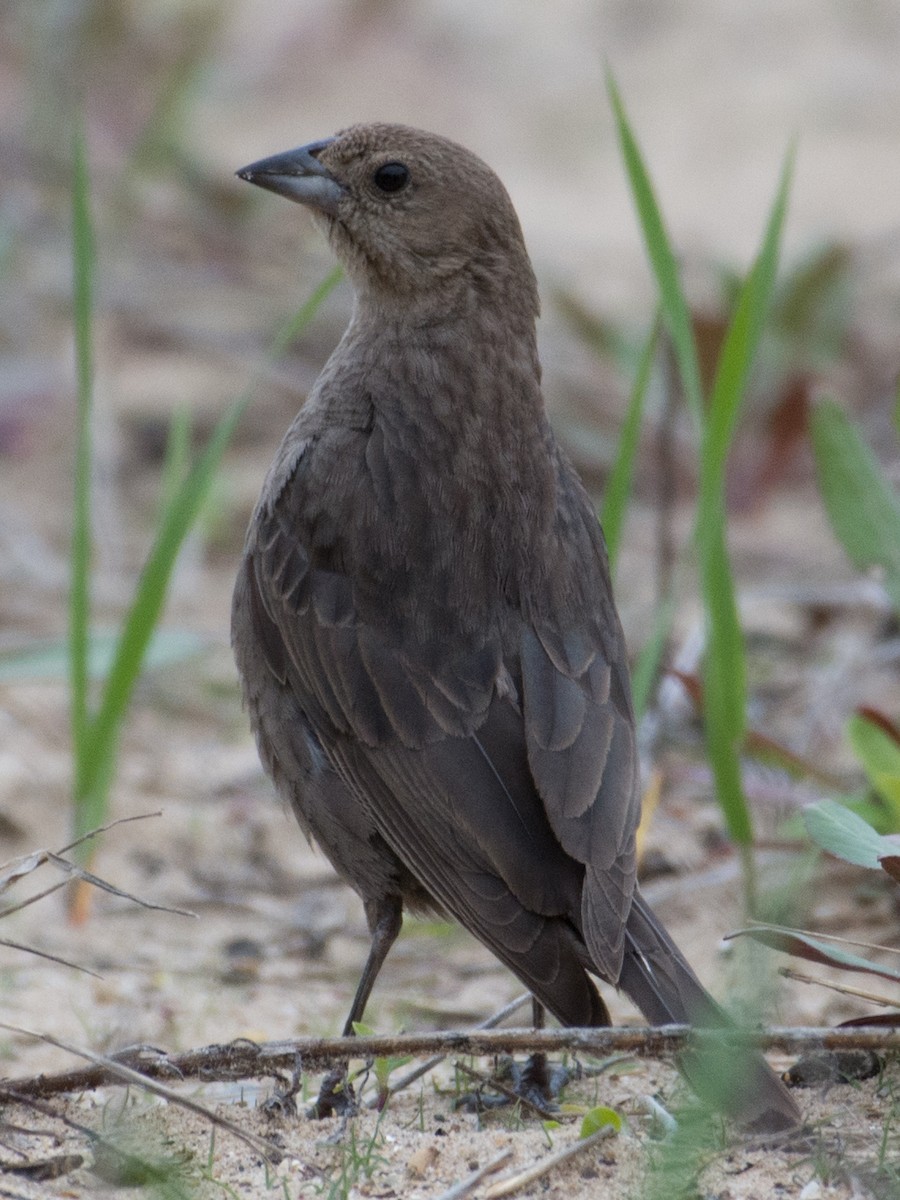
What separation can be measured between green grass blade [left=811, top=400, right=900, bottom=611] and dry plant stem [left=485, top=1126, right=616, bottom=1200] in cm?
193

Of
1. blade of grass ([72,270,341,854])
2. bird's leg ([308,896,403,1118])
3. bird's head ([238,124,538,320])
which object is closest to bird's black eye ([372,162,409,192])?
bird's head ([238,124,538,320])

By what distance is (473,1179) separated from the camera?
2703 millimetres

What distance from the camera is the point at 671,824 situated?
4.94 metres

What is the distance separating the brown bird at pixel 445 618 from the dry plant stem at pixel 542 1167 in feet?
0.68

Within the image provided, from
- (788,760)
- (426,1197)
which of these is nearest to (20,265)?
(788,760)

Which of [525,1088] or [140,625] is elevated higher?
[140,625]

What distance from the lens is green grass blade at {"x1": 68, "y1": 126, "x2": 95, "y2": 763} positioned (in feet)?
13.6

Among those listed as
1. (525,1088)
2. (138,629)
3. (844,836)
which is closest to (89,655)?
(138,629)

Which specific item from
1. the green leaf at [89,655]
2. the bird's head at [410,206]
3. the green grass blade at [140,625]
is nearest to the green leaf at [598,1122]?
the green grass blade at [140,625]

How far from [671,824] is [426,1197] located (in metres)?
2.30

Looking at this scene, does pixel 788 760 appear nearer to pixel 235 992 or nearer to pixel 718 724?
pixel 718 724

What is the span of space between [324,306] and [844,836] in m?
5.12

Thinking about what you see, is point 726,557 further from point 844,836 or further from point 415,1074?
point 415,1074

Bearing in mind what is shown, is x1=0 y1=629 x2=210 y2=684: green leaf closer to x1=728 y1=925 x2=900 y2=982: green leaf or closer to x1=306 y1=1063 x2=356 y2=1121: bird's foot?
x1=306 y1=1063 x2=356 y2=1121: bird's foot
